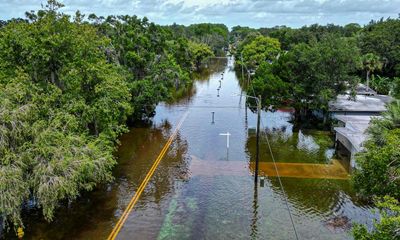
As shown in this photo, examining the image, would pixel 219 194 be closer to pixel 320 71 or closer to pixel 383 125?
pixel 383 125

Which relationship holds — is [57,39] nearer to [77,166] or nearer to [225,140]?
[77,166]

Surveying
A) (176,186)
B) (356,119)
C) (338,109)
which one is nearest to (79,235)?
(176,186)

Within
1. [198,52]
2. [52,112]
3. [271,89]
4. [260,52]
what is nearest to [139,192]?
[52,112]

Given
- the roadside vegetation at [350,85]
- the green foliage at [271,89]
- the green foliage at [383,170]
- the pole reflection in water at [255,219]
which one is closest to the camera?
the green foliage at [383,170]

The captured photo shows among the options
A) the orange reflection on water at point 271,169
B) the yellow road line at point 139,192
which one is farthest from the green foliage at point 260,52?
the orange reflection on water at point 271,169

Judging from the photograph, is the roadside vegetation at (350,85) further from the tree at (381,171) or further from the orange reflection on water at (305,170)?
the orange reflection on water at (305,170)

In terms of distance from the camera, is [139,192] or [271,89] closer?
[139,192]
